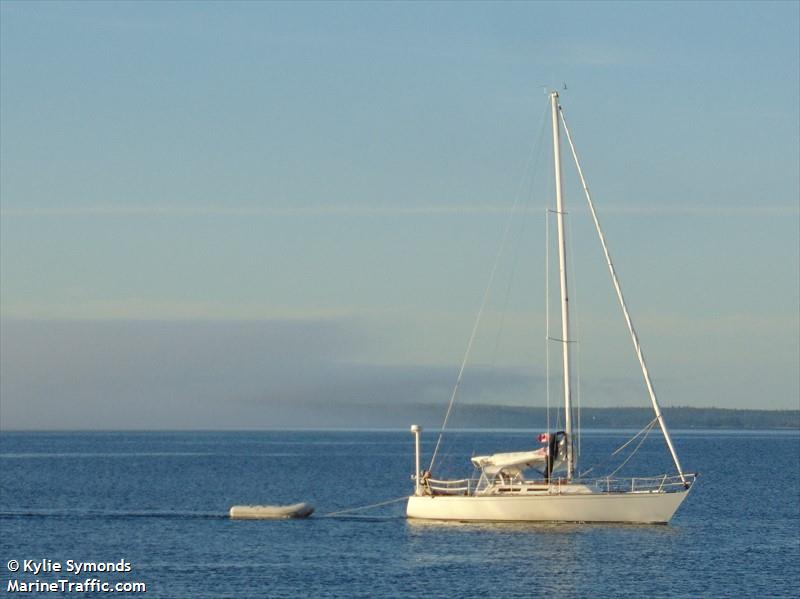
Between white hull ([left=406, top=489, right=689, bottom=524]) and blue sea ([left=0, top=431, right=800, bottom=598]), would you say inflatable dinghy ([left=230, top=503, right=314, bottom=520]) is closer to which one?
blue sea ([left=0, top=431, right=800, bottom=598])

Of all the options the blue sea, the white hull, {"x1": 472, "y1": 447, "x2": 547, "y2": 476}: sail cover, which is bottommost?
the blue sea

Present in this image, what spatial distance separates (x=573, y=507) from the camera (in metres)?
64.3

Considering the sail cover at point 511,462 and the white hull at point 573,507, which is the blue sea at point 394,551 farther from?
the sail cover at point 511,462

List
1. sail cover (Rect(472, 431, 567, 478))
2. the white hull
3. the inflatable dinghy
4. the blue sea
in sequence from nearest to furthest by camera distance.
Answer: the blue sea
the white hull
sail cover (Rect(472, 431, 567, 478))
the inflatable dinghy

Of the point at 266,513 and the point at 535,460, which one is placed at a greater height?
the point at 535,460

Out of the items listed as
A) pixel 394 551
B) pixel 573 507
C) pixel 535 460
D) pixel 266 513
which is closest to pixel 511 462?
pixel 535 460

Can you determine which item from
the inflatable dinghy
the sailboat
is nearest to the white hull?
the sailboat

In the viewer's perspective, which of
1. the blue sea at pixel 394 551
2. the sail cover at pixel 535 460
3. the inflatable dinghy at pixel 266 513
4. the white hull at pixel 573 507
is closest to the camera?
the blue sea at pixel 394 551

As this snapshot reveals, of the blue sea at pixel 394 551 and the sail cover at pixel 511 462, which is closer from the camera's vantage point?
the blue sea at pixel 394 551

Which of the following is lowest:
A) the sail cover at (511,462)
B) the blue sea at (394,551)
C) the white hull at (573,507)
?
the blue sea at (394,551)

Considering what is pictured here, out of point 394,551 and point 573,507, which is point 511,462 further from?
point 394,551

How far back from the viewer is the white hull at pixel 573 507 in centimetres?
6431

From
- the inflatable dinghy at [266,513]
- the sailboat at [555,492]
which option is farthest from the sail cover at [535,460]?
the inflatable dinghy at [266,513]

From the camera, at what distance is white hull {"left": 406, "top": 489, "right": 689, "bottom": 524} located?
211 ft
